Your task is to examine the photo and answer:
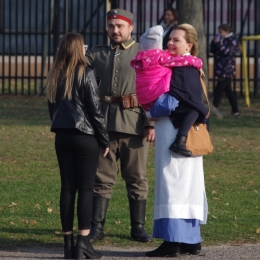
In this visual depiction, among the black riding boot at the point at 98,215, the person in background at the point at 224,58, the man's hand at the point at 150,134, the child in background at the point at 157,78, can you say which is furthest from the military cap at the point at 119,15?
the person in background at the point at 224,58

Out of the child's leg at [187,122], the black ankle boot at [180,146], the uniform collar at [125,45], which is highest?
the uniform collar at [125,45]

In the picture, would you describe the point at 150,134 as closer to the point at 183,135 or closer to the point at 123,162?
the point at 123,162

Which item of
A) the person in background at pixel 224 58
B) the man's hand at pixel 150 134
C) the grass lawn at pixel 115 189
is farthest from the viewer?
the person in background at pixel 224 58

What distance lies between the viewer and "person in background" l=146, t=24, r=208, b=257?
19.5 ft

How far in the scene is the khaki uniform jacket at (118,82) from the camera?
6562 millimetres

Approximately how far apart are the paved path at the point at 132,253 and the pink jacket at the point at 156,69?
1189 millimetres

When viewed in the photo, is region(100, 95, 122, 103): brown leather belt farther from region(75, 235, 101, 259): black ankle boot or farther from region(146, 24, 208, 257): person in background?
region(75, 235, 101, 259): black ankle boot

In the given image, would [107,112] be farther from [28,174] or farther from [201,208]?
[28,174]

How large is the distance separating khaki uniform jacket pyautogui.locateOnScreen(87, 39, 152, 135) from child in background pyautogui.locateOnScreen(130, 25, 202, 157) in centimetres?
52

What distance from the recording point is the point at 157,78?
234 inches

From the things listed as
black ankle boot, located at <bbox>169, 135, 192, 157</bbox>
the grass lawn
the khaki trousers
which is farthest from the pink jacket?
the grass lawn

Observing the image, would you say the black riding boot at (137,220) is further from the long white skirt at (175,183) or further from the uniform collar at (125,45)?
the uniform collar at (125,45)

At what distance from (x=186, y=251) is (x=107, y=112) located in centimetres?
132

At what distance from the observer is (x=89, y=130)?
Answer: 19.1 ft
